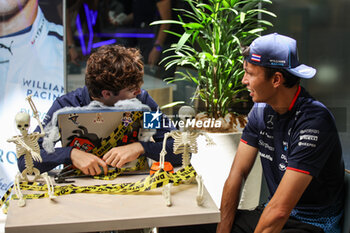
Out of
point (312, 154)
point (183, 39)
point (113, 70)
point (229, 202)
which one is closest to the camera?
point (312, 154)

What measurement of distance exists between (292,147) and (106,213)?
3.04 ft

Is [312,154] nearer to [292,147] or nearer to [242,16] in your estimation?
[292,147]

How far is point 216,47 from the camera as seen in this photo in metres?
2.26

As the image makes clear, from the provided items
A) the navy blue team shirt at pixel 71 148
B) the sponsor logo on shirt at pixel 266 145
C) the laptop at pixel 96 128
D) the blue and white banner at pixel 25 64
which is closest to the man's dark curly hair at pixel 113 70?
the navy blue team shirt at pixel 71 148

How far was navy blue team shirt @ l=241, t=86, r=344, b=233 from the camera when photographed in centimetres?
167

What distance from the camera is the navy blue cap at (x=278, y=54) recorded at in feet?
5.77

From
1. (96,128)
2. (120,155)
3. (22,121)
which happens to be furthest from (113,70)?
(22,121)

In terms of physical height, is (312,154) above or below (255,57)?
below

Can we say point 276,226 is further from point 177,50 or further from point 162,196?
point 177,50

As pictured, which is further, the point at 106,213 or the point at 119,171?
the point at 119,171

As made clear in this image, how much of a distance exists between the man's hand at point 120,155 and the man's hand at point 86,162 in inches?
1.8

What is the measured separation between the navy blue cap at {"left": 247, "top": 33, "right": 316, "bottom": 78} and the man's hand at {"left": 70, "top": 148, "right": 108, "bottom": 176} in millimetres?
927

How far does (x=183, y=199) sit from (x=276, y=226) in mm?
520

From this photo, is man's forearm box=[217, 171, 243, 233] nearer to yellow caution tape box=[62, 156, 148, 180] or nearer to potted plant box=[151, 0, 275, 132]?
potted plant box=[151, 0, 275, 132]
